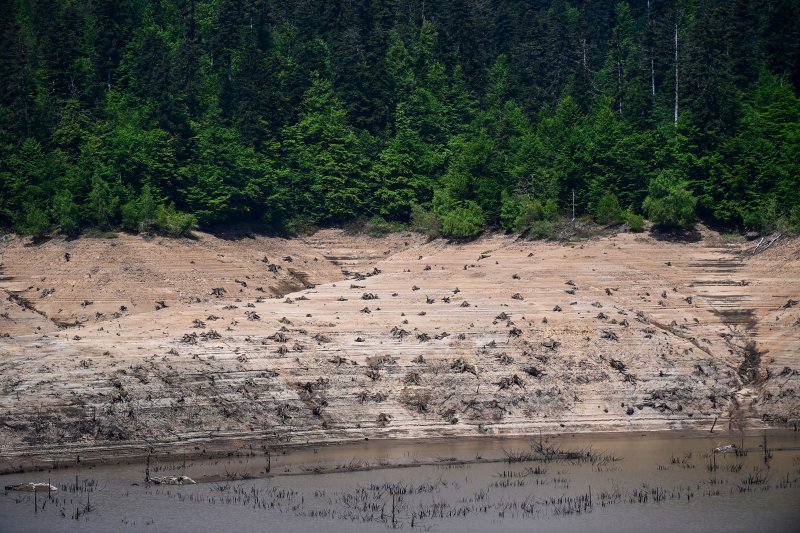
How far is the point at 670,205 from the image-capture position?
230ft

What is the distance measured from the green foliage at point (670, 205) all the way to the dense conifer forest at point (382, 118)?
176 millimetres

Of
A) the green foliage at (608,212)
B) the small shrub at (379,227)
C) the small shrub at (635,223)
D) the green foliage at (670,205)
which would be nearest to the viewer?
the green foliage at (670,205)

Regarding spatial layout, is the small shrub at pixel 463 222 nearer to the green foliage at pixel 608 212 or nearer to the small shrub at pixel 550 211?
the small shrub at pixel 550 211

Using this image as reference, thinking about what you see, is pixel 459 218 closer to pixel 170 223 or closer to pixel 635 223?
pixel 635 223

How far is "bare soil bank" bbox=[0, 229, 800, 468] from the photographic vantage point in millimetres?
46406

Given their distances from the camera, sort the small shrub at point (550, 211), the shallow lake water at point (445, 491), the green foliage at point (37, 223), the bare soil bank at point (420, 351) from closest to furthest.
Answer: the shallow lake water at point (445, 491)
the bare soil bank at point (420, 351)
the small shrub at point (550, 211)
the green foliage at point (37, 223)

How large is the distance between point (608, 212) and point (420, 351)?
23.8 m

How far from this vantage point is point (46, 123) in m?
87.1

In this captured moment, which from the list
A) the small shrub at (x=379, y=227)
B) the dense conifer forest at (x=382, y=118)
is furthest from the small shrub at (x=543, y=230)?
the small shrub at (x=379, y=227)

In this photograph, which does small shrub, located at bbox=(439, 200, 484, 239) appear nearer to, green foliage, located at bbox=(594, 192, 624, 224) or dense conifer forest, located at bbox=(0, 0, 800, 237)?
dense conifer forest, located at bbox=(0, 0, 800, 237)

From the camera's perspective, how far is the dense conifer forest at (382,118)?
76.2 meters

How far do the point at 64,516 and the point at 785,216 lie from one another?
45303mm

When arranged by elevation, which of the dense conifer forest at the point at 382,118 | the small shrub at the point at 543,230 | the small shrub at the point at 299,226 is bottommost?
the small shrub at the point at 299,226

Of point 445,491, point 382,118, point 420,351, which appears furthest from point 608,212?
point 445,491
